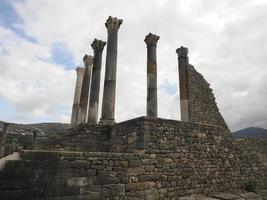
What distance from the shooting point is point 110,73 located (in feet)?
43.5

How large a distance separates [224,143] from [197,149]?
7.71 ft

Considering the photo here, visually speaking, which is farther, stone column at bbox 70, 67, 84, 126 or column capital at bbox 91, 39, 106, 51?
stone column at bbox 70, 67, 84, 126

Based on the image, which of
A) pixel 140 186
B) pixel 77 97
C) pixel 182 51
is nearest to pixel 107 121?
pixel 140 186

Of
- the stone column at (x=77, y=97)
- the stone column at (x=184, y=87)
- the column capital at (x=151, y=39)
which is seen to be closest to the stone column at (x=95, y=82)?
the column capital at (x=151, y=39)

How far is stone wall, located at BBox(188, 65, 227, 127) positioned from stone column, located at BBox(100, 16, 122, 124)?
21.8 ft

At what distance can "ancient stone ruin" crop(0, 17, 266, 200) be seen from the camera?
6.25 m

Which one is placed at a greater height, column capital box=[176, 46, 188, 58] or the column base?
column capital box=[176, 46, 188, 58]

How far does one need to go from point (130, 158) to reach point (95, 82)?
7.74m

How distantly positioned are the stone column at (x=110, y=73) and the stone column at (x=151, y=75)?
1.85m

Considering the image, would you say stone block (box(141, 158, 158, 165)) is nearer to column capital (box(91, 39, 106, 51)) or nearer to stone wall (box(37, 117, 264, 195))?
stone wall (box(37, 117, 264, 195))

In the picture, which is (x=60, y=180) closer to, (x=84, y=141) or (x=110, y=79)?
(x=84, y=141)

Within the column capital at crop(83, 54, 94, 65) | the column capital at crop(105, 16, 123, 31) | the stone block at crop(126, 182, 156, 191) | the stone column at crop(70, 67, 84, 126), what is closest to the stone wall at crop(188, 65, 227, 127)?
the column capital at crop(105, 16, 123, 31)

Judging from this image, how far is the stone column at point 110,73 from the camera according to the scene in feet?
41.2

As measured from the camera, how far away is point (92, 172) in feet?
23.0
